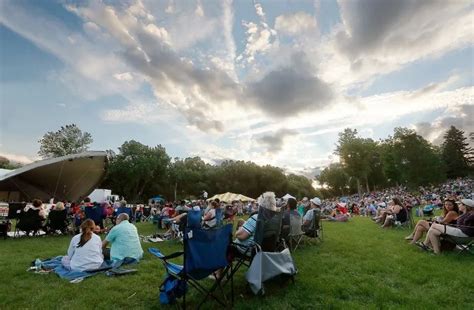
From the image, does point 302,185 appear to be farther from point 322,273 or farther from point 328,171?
point 322,273

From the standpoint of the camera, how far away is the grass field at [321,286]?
3.74 meters

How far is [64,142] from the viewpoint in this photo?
51.9 meters

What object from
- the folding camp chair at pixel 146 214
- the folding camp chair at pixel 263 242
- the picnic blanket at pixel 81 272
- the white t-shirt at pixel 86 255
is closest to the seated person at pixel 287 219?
the folding camp chair at pixel 263 242

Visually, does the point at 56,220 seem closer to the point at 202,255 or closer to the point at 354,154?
the point at 202,255

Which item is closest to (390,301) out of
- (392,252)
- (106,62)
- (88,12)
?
(392,252)

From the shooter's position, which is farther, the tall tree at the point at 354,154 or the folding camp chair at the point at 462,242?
the tall tree at the point at 354,154

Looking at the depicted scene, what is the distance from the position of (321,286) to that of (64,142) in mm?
57429

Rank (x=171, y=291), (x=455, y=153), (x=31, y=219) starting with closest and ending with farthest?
(x=171, y=291), (x=31, y=219), (x=455, y=153)

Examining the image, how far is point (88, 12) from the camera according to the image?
30.6 feet

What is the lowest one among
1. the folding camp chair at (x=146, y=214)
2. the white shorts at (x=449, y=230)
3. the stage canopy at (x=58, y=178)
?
the folding camp chair at (x=146, y=214)

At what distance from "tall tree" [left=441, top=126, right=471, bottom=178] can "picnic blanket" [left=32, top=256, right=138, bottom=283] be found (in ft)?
285

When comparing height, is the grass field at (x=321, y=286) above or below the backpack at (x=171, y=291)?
below

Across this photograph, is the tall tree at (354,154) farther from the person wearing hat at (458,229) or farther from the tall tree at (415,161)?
the person wearing hat at (458,229)

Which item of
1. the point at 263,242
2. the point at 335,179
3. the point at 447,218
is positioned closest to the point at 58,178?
the point at 263,242
